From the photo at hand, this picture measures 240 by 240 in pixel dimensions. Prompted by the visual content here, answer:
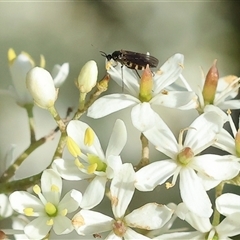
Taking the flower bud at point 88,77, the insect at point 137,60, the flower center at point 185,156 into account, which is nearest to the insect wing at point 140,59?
the insect at point 137,60

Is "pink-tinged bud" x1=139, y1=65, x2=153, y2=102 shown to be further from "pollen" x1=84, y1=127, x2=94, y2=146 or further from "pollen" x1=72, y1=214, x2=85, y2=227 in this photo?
"pollen" x1=72, y1=214, x2=85, y2=227

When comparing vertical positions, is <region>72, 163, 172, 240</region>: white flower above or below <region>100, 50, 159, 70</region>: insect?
below

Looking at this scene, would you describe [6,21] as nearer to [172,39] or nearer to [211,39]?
[172,39]

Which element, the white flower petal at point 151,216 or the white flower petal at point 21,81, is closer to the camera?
the white flower petal at point 151,216

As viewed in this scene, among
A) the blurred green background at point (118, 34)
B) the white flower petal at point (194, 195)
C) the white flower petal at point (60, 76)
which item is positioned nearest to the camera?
the white flower petal at point (194, 195)

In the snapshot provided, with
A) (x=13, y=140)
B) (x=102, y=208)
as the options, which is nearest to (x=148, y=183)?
(x=102, y=208)

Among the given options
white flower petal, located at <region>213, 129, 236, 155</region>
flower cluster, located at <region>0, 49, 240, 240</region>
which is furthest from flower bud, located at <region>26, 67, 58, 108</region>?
white flower petal, located at <region>213, 129, 236, 155</region>

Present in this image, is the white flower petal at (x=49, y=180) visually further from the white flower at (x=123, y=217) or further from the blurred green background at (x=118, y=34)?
the blurred green background at (x=118, y=34)

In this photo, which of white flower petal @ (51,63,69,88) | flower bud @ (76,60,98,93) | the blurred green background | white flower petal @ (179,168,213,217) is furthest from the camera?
the blurred green background
